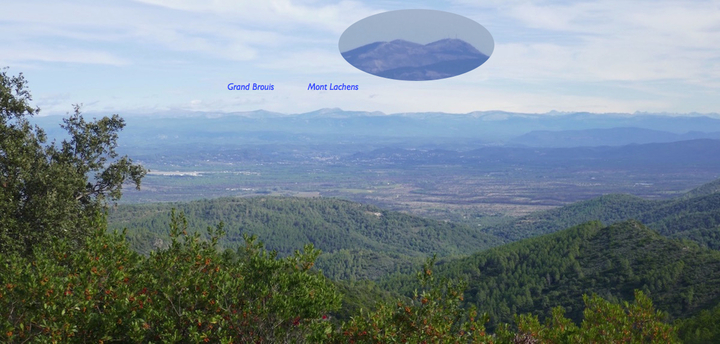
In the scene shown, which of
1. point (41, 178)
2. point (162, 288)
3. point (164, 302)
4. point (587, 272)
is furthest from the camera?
point (587, 272)

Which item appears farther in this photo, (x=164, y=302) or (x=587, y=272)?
(x=587, y=272)

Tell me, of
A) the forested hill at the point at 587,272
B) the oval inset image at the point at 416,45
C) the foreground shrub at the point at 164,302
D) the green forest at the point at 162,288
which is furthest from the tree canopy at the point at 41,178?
the forested hill at the point at 587,272

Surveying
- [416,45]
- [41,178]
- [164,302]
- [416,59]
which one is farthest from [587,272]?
[164,302]

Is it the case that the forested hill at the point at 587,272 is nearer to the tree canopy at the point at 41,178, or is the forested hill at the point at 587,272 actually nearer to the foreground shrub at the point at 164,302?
the tree canopy at the point at 41,178

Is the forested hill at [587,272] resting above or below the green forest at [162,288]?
below

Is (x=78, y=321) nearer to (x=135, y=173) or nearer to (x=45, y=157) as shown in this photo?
(x=45, y=157)

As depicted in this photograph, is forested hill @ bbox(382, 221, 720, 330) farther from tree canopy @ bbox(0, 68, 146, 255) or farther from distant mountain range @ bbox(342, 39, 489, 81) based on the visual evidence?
tree canopy @ bbox(0, 68, 146, 255)

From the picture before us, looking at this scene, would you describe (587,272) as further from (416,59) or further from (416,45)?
(416,45)
